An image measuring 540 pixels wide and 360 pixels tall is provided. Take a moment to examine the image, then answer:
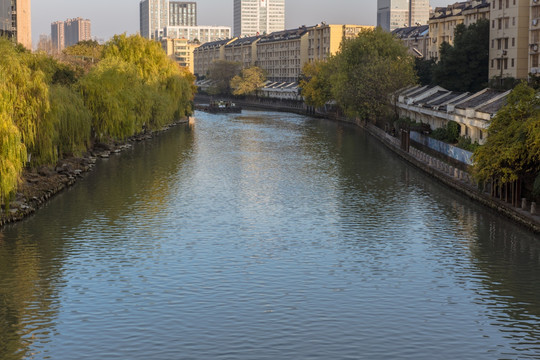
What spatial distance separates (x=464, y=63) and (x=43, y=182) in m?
65.4

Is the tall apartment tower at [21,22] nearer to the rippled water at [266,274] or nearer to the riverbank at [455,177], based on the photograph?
the riverbank at [455,177]

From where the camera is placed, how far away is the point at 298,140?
309 feet

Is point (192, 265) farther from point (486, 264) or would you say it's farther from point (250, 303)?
point (486, 264)

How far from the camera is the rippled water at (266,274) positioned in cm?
2405

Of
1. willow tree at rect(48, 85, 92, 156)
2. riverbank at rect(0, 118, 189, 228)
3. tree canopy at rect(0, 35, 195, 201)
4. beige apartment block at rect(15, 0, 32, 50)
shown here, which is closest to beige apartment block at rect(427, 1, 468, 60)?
tree canopy at rect(0, 35, 195, 201)

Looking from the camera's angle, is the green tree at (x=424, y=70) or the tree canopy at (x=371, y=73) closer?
the tree canopy at (x=371, y=73)

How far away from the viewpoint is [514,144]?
41.5m

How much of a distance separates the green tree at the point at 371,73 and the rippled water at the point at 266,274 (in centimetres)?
4446

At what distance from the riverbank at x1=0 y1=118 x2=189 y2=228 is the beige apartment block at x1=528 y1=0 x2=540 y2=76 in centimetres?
5676

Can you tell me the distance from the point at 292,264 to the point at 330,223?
32.7ft

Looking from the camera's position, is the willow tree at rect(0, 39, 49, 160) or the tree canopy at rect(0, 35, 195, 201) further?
the willow tree at rect(0, 39, 49, 160)

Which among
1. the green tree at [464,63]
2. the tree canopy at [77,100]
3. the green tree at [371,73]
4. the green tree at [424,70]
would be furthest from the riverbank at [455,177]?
the tree canopy at [77,100]

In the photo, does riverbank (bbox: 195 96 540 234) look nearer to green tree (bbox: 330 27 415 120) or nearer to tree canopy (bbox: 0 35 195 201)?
green tree (bbox: 330 27 415 120)

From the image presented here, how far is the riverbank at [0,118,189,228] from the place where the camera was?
42125mm
